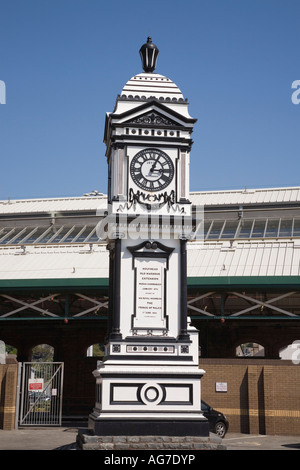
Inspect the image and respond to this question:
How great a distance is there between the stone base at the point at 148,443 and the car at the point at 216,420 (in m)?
7.59

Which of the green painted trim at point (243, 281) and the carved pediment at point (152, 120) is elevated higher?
the carved pediment at point (152, 120)

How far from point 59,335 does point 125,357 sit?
57.5 feet

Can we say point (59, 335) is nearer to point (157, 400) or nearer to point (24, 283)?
point (24, 283)

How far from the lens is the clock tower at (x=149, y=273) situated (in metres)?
15.5

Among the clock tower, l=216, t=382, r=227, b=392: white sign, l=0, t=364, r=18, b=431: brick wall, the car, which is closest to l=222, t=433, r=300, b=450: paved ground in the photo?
the car

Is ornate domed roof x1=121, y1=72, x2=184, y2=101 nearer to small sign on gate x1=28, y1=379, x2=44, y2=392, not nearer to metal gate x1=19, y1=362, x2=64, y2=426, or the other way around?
metal gate x1=19, y1=362, x2=64, y2=426

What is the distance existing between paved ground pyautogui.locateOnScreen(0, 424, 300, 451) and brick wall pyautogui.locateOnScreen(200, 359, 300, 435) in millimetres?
693

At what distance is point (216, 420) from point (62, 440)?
5545mm

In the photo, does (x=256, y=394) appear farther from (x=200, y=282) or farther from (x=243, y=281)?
(x=200, y=282)

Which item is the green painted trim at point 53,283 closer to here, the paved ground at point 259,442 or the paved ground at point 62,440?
the paved ground at point 62,440

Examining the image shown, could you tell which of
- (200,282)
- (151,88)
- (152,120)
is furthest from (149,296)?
(200,282)

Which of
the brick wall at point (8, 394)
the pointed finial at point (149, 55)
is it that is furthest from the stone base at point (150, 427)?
the brick wall at point (8, 394)

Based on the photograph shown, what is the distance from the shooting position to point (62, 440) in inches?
798
